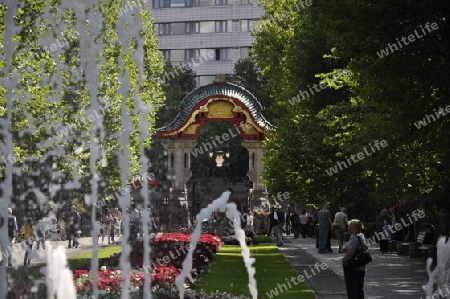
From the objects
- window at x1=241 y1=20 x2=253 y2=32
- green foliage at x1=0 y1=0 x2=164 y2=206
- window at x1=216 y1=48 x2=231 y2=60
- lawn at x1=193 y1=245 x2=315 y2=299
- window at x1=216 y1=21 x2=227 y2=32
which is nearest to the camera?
lawn at x1=193 y1=245 x2=315 y2=299

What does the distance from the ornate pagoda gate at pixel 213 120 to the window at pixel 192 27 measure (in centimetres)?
4061

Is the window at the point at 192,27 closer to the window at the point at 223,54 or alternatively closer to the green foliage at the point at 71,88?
the window at the point at 223,54

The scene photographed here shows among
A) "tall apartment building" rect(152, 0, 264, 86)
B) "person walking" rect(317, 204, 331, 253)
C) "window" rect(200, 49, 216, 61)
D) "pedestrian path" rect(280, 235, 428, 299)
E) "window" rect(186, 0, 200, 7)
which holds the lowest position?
"pedestrian path" rect(280, 235, 428, 299)

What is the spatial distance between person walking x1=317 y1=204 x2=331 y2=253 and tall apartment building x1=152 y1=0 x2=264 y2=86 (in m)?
60.3

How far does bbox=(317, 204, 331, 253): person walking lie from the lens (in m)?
30.4

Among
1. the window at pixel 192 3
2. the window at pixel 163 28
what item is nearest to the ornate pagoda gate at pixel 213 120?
the window at pixel 192 3

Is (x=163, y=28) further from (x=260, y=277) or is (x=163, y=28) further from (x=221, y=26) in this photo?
(x=260, y=277)

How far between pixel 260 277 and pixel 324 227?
931cm

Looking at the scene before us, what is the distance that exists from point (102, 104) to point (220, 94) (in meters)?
10.2

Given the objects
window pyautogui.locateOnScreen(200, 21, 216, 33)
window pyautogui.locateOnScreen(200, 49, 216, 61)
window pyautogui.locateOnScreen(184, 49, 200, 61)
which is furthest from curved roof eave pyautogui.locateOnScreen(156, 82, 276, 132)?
window pyautogui.locateOnScreen(184, 49, 200, 61)

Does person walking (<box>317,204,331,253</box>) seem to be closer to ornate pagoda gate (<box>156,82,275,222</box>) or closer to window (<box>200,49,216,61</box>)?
ornate pagoda gate (<box>156,82,275,222</box>)

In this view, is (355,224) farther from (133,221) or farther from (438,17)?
(133,221)

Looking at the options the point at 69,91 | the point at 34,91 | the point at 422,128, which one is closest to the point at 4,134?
the point at 34,91

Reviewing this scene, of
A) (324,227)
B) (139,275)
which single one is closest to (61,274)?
(139,275)
